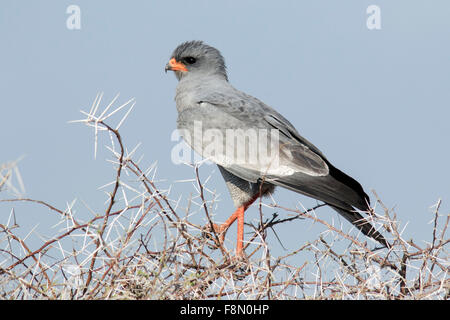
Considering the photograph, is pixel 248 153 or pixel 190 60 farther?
pixel 190 60

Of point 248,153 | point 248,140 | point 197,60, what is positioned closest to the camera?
point 248,153

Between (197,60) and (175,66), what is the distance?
0.27m

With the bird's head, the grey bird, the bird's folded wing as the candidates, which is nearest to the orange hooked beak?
the bird's head

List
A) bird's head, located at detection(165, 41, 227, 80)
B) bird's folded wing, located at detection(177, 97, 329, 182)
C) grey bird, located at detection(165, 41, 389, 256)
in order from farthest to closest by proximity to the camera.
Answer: bird's head, located at detection(165, 41, 227, 80) → bird's folded wing, located at detection(177, 97, 329, 182) → grey bird, located at detection(165, 41, 389, 256)

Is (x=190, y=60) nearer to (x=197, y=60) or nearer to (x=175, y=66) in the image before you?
(x=197, y=60)

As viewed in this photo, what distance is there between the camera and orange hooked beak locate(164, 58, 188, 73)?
7.49m

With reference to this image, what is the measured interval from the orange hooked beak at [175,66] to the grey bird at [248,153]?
13cm

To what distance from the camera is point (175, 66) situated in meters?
7.52

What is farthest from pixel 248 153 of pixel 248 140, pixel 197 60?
pixel 197 60

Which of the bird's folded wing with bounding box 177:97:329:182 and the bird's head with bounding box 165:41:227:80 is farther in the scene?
the bird's head with bounding box 165:41:227:80

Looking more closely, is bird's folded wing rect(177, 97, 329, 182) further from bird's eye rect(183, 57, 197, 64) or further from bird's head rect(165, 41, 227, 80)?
bird's eye rect(183, 57, 197, 64)

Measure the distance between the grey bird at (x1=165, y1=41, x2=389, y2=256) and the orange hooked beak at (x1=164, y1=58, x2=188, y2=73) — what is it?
129 mm

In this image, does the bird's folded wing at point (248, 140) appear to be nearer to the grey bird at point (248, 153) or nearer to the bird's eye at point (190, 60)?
the grey bird at point (248, 153)
